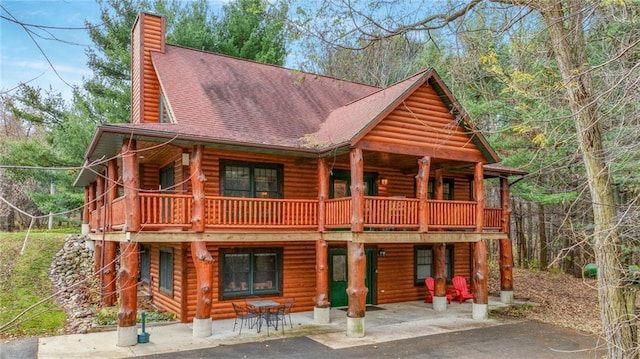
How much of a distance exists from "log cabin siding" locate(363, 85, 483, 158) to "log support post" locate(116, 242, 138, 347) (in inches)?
241

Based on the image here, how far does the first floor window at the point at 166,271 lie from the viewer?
534 inches

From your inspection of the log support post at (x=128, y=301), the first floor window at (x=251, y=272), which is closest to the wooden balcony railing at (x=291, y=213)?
the log support post at (x=128, y=301)

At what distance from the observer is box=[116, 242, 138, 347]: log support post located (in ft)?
32.3

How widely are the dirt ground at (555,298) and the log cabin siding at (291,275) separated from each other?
20.0 ft

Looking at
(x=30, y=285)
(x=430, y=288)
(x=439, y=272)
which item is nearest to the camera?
(x=439, y=272)

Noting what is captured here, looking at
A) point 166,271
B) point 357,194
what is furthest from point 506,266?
point 166,271

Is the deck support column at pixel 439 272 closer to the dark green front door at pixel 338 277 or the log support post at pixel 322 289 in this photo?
the dark green front door at pixel 338 277

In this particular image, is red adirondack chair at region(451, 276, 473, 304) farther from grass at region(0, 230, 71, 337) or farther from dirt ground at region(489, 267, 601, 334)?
grass at region(0, 230, 71, 337)

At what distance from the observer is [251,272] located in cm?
1327

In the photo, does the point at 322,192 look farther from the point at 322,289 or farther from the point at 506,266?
the point at 506,266

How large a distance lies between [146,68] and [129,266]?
294 inches

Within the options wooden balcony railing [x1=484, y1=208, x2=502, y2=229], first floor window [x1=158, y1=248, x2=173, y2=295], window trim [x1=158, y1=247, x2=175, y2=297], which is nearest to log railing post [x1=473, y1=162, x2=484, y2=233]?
wooden balcony railing [x1=484, y1=208, x2=502, y2=229]

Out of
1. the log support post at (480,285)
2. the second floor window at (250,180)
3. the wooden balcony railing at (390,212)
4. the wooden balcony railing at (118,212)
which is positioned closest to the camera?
the wooden balcony railing at (118,212)

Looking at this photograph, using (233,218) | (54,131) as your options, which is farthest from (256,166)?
(54,131)
